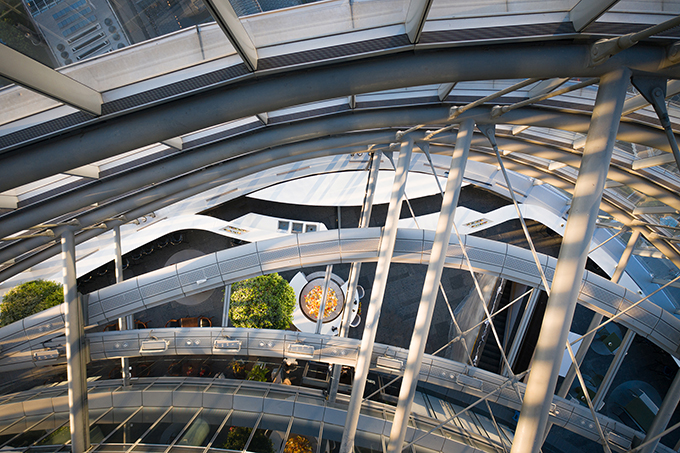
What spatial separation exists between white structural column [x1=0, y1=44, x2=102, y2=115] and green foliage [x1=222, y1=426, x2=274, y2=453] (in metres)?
8.85

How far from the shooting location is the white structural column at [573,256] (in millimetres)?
3047

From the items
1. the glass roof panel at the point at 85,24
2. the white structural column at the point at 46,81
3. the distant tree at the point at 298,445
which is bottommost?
the distant tree at the point at 298,445

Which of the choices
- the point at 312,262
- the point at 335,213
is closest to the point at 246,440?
the point at 312,262

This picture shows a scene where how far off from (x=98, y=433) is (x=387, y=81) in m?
11.3

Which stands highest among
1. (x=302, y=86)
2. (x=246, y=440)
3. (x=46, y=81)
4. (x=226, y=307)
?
(x=302, y=86)

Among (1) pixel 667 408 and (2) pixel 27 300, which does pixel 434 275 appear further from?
(2) pixel 27 300

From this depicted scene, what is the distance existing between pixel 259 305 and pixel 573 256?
27.6ft

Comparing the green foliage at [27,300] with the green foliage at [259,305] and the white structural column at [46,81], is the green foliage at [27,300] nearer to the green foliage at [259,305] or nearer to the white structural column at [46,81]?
the green foliage at [259,305]

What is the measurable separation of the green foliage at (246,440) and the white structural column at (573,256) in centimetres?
713

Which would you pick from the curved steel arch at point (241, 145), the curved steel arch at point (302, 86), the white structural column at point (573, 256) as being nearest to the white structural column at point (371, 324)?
the curved steel arch at point (241, 145)

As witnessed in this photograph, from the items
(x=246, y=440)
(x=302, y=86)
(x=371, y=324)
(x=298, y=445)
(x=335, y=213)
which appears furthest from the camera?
(x=335, y=213)

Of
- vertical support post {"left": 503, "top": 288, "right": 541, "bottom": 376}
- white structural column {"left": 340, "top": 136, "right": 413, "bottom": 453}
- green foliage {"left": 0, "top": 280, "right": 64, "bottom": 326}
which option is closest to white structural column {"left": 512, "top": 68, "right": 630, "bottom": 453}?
white structural column {"left": 340, "top": 136, "right": 413, "bottom": 453}

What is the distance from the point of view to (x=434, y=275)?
576 cm

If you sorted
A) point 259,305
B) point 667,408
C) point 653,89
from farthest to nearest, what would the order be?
point 259,305, point 667,408, point 653,89
